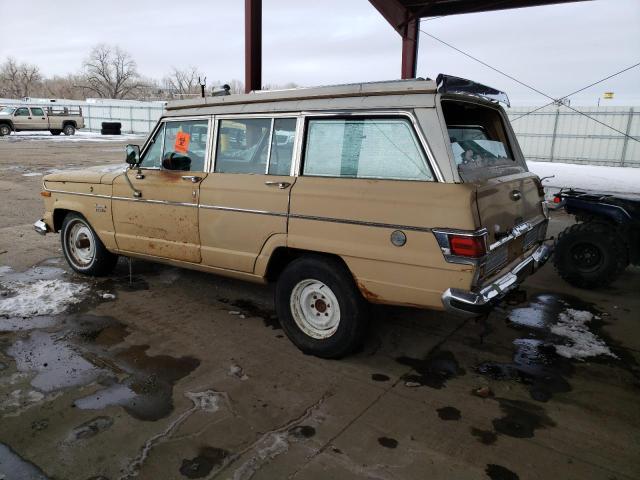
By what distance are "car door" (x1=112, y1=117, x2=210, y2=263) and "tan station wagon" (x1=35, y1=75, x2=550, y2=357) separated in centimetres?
2

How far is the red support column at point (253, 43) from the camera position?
8.17m

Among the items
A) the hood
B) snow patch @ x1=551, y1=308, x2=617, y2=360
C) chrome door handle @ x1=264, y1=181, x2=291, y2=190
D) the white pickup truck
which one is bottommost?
snow patch @ x1=551, y1=308, x2=617, y2=360

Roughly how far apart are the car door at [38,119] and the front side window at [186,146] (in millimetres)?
33932

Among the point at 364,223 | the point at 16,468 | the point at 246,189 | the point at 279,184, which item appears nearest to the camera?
the point at 16,468

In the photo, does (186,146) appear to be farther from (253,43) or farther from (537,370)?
(253,43)

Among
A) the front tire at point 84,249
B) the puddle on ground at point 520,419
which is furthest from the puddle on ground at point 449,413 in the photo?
the front tire at point 84,249

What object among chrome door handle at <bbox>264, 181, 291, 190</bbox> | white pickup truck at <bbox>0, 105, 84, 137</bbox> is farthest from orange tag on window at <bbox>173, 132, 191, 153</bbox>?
white pickup truck at <bbox>0, 105, 84, 137</bbox>

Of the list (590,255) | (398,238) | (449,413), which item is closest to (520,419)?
(449,413)

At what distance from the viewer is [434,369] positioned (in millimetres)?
3662

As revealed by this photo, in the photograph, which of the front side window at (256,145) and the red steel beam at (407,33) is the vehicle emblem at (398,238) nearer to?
the front side window at (256,145)

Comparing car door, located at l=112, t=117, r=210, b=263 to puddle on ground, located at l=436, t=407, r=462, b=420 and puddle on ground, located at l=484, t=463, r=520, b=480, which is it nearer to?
puddle on ground, located at l=436, t=407, r=462, b=420

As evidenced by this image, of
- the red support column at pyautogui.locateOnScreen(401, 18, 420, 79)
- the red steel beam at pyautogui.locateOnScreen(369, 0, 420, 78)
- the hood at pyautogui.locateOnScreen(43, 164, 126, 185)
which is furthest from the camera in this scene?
the red support column at pyautogui.locateOnScreen(401, 18, 420, 79)

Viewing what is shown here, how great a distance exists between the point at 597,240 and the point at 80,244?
5800 millimetres

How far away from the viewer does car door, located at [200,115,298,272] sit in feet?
12.5
